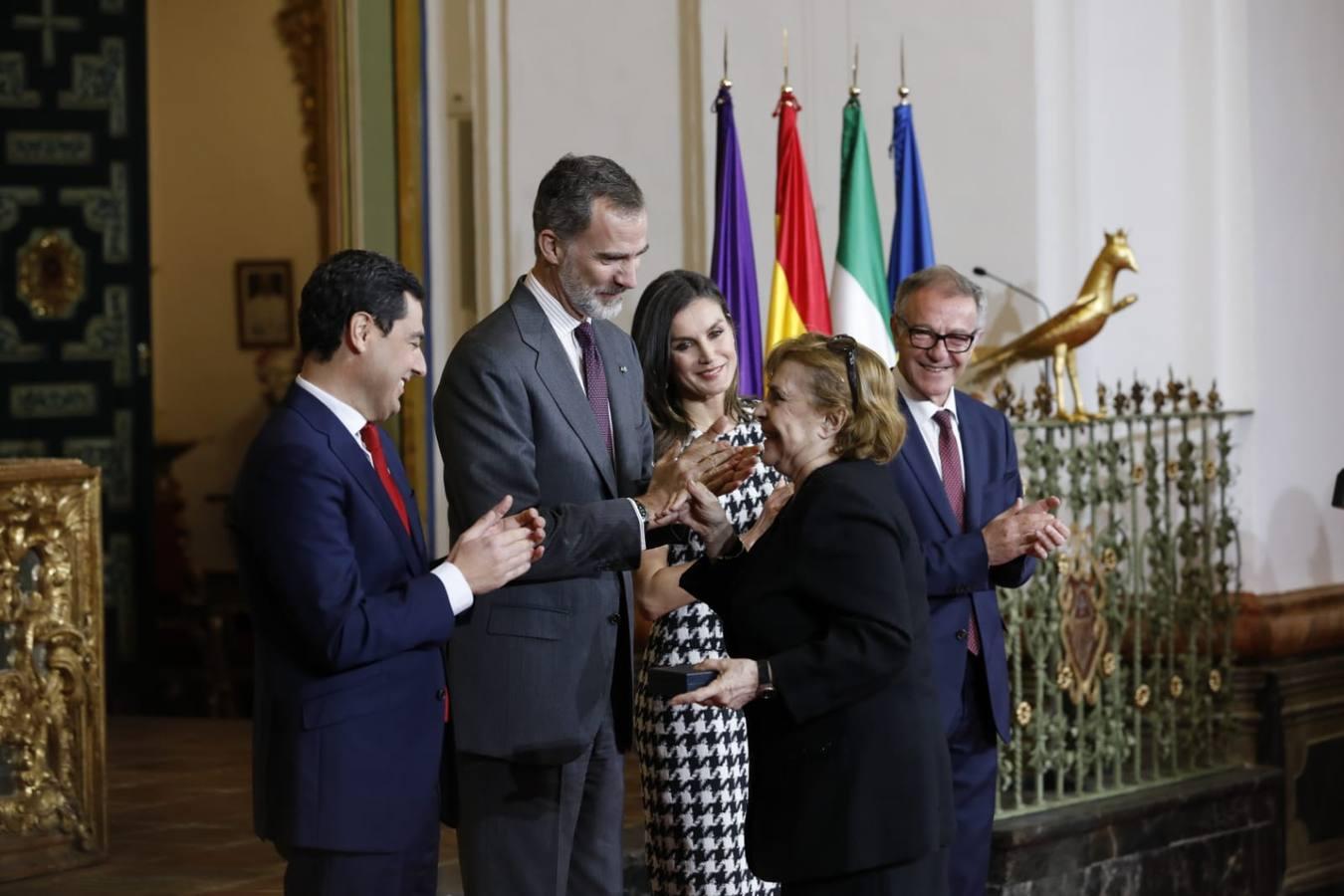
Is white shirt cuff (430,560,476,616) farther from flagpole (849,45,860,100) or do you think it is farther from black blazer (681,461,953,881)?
flagpole (849,45,860,100)

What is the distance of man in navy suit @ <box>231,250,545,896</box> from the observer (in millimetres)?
3123

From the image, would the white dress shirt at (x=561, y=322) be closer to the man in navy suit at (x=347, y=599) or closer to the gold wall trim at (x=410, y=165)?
the man in navy suit at (x=347, y=599)

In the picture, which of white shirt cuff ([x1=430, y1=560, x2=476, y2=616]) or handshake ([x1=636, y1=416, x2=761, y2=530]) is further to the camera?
handshake ([x1=636, y1=416, x2=761, y2=530])

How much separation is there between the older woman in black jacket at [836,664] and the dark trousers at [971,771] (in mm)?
858

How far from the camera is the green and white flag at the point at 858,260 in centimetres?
651

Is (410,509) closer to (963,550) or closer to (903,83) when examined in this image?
(963,550)

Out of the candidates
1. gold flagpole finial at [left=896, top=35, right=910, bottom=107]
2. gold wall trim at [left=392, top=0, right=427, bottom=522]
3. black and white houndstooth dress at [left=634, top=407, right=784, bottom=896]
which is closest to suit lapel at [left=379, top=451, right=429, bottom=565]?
black and white houndstooth dress at [left=634, top=407, right=784, bottom=896]

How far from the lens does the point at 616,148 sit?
7766mm

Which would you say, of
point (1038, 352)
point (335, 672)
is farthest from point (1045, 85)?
point (335, 672)

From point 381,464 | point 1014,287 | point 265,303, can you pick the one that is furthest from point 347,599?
point 265,303

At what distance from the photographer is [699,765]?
13.5 feet

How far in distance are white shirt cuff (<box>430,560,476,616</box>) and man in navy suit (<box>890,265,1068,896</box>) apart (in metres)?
1.23

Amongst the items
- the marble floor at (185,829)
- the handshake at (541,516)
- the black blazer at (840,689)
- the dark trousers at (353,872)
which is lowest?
the marble floor at (185,829)

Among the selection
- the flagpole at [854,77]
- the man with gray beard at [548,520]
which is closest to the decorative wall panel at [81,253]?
the flagpole at [854,77]
